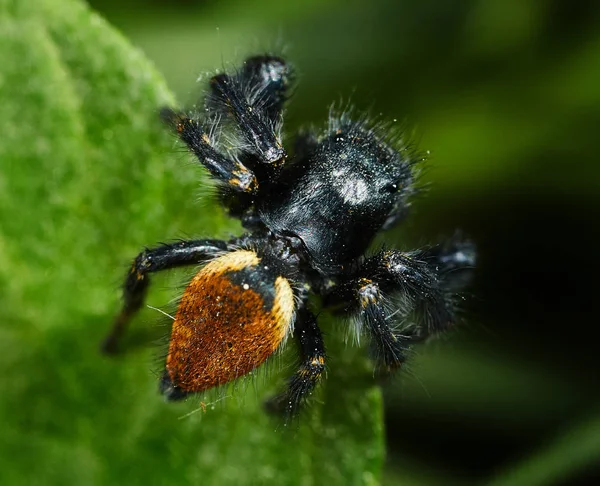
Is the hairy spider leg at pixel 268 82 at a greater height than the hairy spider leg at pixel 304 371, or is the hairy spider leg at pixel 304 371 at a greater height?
the hairy spider leg at pixel 268 82

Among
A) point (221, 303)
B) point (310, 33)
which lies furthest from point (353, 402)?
point (310, 33)

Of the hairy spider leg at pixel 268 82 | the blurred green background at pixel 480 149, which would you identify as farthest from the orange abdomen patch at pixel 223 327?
the blurred green background at pixel 480 149

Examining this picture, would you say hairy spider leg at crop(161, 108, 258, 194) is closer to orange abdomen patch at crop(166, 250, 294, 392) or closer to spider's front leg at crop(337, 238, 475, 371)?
orange abdomen patch at crop(166, 250, 294, 392)

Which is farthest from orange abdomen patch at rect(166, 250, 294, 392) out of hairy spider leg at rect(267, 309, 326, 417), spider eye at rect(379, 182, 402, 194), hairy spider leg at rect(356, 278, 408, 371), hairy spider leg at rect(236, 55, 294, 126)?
hairy spider leg at rect(236, 55, 294, 126)

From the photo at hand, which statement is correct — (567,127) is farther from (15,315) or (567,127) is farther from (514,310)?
(15,315)

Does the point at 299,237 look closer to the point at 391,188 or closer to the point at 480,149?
the point at 391,188

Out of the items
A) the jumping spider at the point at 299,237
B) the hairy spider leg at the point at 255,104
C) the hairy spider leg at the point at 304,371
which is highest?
the hairy spider leg at the point at 255,104

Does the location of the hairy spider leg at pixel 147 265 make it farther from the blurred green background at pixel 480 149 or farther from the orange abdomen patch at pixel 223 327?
the blurred green background at pixel 480 149
